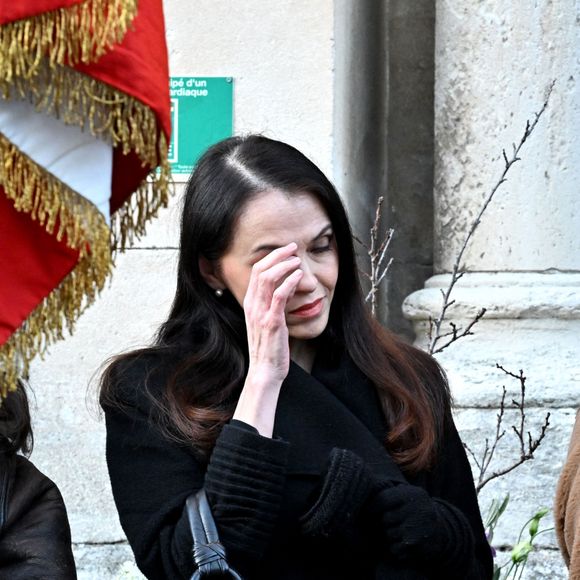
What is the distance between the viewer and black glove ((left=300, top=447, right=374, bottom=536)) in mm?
2648

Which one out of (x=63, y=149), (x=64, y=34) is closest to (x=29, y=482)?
(x=63, y=149)

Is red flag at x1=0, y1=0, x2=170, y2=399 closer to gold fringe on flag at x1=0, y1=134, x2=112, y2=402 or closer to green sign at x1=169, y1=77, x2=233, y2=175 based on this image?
gold fringe on flag at x1=0, y1=134, x2=112, y2=402

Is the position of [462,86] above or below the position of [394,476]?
above

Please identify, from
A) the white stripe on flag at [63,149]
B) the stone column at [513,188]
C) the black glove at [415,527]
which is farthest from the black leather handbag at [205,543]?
the stone column at [513,188]

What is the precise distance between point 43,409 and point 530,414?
1.65 metres

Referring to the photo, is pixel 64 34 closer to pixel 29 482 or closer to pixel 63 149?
pixel 63 149

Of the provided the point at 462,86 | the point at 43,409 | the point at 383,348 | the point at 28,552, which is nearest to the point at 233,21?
the point at 462,86

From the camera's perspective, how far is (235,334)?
9.55 ft

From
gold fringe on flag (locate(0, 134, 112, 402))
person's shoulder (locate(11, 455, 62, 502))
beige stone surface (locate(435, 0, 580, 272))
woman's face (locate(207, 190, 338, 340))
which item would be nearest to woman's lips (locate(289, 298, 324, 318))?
woman's face (locate(207, 190, 338, 340))

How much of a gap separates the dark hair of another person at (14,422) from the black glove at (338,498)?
66 centimetres

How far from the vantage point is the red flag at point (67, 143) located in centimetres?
215

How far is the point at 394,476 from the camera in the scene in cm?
279

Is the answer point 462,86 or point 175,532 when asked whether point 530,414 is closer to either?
point 462,86

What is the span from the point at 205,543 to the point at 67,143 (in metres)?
0.77
